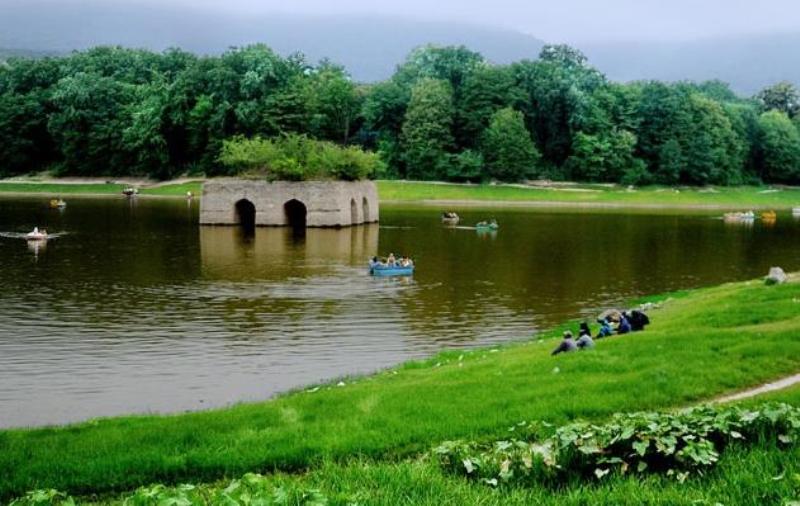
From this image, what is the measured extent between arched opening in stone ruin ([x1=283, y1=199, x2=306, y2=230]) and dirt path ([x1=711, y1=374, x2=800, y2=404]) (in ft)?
191

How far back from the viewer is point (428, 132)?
12019cm

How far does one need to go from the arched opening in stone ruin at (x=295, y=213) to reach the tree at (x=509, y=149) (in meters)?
44.2

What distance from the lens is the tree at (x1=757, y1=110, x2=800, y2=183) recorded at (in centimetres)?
13025

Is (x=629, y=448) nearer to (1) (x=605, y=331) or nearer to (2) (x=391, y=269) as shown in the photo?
(1) (x=605, y=331)

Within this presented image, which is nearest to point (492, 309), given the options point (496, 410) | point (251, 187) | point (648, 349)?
point (648, 349)

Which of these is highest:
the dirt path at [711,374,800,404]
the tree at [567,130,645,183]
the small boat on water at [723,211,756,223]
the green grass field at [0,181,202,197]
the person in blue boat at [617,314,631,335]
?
the tree at [567,130,645,183]

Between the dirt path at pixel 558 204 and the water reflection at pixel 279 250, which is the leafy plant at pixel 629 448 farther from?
the dirt path at pixel 558 204

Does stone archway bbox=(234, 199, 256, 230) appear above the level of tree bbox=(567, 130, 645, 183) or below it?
below

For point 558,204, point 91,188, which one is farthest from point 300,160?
point 91,188

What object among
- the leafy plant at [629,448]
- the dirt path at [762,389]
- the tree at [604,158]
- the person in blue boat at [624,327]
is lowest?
the person in blue boat at [624,327]

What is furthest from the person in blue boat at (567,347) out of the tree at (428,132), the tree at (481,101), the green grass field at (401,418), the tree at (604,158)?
the tree at (481,101)

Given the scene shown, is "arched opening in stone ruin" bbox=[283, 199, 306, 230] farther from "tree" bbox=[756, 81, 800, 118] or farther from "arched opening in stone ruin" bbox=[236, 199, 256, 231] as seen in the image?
"tree" bbox=[756, 81, 800, 118]

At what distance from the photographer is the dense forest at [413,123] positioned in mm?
119812

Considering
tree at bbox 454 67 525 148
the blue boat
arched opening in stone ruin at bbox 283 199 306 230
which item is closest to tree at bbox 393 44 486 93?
tree at bbox 454 67 525 148
